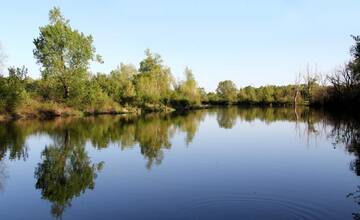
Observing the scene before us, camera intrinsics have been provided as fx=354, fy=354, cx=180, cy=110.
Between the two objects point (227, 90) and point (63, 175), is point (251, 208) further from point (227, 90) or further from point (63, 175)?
point (227, 90)

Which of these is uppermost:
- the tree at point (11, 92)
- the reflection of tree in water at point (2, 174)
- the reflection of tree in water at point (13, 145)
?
the tree at point (11, 92)

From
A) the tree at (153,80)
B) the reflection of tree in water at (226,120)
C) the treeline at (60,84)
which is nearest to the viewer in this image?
the reflection of tree in water at (226,120)

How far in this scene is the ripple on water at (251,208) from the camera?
30.4 feet

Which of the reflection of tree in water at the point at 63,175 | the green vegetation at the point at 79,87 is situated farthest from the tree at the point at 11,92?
the reflection of tree in water at the point at 63,175

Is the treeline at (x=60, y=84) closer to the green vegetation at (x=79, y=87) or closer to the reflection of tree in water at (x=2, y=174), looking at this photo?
the green vegetation at (x=79, y=87)

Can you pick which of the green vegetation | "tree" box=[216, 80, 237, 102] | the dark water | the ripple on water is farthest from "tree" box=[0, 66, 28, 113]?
"tree" box=[216, 80, 237, 102]

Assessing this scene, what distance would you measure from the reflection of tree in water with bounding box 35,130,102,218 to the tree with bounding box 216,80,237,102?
122 m

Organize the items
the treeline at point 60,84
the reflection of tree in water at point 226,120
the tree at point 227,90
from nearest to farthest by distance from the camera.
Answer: the reflection of tree in water at point 226,120 < the treeline at point 60,84 < the tree at point 227,90

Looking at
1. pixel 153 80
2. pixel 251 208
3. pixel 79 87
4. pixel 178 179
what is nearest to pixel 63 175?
pixel 178 179

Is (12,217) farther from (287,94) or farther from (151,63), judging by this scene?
(287,94)

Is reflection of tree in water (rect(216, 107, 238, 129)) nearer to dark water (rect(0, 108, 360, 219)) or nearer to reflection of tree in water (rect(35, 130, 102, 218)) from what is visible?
dark water (rect(0, 108, 360, 219))

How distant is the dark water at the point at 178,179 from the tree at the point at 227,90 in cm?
11597

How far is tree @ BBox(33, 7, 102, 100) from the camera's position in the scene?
51.3 meters

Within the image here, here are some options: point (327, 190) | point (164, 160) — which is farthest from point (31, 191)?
point (327, 190)
